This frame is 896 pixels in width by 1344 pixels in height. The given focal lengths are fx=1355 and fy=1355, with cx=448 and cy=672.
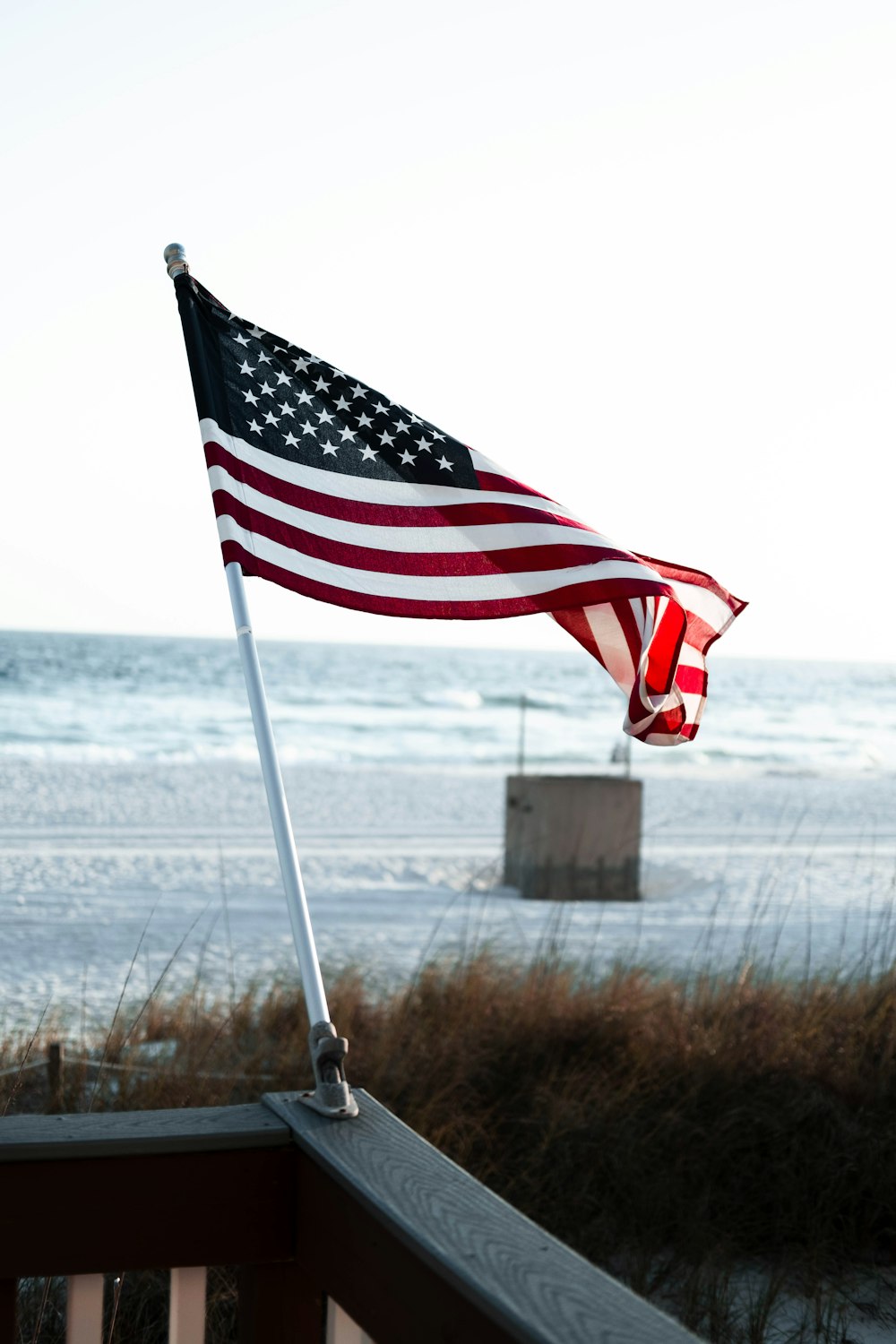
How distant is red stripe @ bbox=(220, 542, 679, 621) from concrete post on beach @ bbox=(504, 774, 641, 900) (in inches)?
345

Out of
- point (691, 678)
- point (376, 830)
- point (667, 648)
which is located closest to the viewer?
point (667, 648)

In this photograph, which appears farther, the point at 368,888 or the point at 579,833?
the point at 368,888

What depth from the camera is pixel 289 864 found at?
2088 mm

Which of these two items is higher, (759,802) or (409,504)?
(409,504)

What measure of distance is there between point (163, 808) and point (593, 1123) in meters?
15.4

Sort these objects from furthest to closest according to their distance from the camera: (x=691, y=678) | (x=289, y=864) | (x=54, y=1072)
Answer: (x=54, y=1072) → (x=691, y=678) → (x=289, y=864)

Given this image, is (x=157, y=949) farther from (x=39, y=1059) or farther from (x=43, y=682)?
(x=43, y=682)

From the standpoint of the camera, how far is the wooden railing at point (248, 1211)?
1485 millimetres

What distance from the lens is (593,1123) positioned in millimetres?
4828

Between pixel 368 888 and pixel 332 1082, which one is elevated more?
pixel 332 1082

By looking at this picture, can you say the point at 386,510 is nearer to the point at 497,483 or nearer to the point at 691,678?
the point at 497,483

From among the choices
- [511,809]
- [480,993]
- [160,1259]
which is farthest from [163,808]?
[160,1259]

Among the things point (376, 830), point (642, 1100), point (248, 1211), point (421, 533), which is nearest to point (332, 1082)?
point (248, 1211)

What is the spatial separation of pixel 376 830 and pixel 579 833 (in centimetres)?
692
